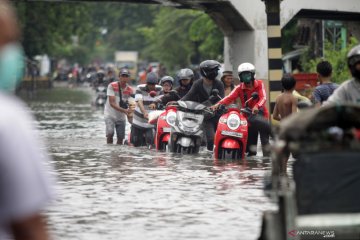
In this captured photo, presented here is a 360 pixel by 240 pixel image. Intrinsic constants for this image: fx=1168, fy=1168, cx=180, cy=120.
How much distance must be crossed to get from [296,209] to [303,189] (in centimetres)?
13

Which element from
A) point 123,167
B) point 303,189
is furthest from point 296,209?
point 123,167

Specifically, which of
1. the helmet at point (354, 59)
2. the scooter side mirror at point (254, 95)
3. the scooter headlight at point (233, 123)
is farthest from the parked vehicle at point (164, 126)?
the helmet at point (354, 59)

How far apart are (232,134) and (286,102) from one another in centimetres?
287

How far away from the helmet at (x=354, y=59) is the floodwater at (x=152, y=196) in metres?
1.51

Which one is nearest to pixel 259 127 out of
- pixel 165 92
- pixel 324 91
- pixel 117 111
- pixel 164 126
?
pixel 164 126

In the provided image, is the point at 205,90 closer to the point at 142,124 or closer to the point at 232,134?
the point at 232,134

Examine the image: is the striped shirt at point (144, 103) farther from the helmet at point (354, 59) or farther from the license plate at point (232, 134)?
the helmet at point (354, 59)

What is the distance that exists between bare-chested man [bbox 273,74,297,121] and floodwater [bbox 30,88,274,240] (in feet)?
2.77

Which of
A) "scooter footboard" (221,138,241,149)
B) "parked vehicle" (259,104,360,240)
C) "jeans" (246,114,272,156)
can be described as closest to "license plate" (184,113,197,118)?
"jeans" (246,114,272,156)

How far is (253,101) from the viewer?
692 inches

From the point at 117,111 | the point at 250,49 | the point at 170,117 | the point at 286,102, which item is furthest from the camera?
the point at 250,49

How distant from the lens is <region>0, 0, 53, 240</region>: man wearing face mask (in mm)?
3924

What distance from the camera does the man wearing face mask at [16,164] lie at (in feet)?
12.9

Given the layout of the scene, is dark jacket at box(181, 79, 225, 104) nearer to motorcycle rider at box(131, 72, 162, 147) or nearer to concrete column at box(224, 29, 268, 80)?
motorcycle rider at box(131, 72, 162, 147)
